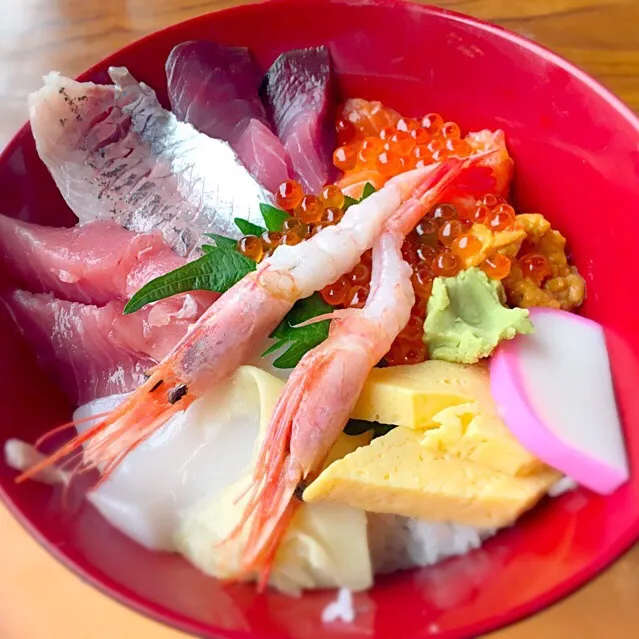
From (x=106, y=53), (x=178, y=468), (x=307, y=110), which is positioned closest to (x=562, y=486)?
(x=178, y=468)

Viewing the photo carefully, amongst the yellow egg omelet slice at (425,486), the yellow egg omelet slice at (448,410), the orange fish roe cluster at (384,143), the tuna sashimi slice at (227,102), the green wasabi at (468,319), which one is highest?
the tuna sashimi slice at (227,102)

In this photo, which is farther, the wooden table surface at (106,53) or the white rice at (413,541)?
the wooden table surface at (106,53)

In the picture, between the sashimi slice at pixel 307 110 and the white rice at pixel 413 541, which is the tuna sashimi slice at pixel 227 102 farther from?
the white rice at pixel 413 541

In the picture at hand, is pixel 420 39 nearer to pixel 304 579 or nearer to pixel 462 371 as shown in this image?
pixel 462 371

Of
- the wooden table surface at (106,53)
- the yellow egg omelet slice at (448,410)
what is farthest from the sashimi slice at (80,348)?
the yellow egg omelet slice at (448,410)

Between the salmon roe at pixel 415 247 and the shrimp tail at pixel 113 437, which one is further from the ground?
the salmon roe at pixel 415 247

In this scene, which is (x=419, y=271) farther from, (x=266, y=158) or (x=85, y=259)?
(x=85, y=259)

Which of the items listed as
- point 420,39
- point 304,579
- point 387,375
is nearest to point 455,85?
point 420,39
